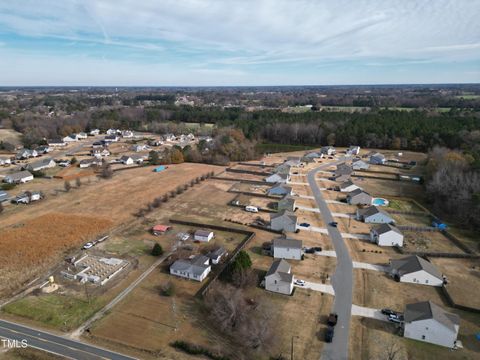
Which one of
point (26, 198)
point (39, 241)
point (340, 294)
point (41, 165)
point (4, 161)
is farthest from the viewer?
point (4, 161)

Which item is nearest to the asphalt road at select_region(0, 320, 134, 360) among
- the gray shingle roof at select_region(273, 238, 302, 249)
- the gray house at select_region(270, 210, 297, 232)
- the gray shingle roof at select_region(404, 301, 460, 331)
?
the gray shingle roof at select_region(273, 238, 302, 249)

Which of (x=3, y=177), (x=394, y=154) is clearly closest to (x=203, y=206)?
(x=3, y=177)

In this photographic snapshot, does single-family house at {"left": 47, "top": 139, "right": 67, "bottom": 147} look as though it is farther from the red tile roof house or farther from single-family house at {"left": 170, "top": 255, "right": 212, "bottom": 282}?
single-family house at {"left": 170, "top": 255, "right": 212, "bottom": 282}

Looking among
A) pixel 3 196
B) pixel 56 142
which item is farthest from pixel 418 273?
pixel 56 142

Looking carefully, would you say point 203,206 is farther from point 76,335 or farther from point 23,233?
point 76,335

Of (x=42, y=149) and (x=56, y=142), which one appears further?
(x=56, y=142)

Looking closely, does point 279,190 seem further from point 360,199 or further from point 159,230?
point 159,230

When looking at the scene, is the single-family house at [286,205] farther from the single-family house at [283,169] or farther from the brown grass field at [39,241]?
the brown grass field at [39,241]
